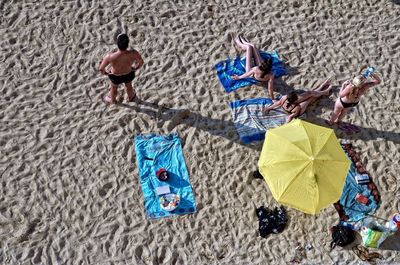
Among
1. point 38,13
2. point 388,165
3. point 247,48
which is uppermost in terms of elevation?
point 38,13

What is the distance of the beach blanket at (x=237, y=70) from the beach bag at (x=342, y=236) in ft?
11.2

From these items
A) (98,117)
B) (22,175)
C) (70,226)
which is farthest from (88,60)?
(70,226)

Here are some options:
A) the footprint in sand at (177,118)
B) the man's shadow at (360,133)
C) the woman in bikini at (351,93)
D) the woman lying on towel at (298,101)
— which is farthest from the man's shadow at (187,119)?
the woman in bikini at (351,93)

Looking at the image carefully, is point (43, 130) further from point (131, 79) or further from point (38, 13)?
point (38, 13)

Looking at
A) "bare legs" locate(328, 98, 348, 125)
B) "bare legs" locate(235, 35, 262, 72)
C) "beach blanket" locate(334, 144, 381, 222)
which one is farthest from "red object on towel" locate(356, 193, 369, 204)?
"bare legs" locate(235, 35, 262, 72)

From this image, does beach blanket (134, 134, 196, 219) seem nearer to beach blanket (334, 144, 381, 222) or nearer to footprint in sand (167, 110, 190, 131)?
footprint in sand (167, 110, 190, 131)

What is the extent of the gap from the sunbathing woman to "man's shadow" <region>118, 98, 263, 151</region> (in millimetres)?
1116

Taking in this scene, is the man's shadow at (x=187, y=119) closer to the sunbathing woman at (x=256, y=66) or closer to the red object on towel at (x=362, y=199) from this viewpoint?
the sunbathing woman at (x=256, y=66)

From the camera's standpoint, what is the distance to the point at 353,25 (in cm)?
1174

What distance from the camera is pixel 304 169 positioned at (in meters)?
7.76

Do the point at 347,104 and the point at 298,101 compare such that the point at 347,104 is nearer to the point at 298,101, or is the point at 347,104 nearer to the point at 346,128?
the point at 346,128

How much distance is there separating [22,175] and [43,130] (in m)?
0.95

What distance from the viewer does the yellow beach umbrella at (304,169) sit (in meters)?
7.77

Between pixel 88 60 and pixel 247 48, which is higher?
pixel 88 60
